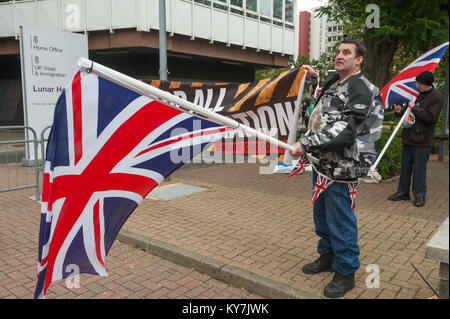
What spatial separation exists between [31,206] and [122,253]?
285cm

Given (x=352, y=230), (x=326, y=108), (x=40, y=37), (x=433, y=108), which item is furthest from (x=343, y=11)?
(x=40, y=37)

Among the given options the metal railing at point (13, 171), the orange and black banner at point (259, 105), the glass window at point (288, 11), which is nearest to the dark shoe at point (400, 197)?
the orange and black banner at point (259, 105)

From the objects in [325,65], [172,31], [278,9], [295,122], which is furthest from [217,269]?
[325,65]

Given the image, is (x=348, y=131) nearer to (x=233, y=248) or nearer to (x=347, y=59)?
(x=347, y=59)

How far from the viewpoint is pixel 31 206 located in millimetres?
6715

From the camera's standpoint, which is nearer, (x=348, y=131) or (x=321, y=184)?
(x=348, y=131)

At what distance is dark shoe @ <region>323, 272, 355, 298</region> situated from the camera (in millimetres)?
3459

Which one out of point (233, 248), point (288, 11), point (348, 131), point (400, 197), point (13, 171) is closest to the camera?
point (348, 131)

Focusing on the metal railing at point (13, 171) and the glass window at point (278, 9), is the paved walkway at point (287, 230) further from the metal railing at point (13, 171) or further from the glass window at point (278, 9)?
the glass window at point (278, 9)

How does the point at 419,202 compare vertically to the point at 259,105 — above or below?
below

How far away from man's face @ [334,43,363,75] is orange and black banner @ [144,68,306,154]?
841mm

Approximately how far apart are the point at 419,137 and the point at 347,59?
3.71 meters

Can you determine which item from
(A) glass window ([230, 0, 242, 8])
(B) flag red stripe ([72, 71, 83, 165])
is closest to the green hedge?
(B) flag red stripe ([72, 71, 83, 165])

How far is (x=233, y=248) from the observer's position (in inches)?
185
